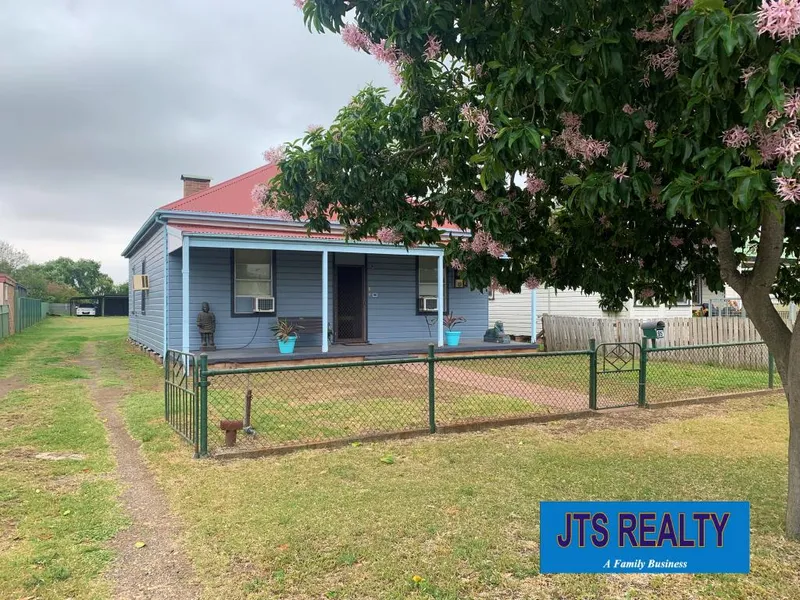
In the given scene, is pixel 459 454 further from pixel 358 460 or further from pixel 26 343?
pixel 26 343

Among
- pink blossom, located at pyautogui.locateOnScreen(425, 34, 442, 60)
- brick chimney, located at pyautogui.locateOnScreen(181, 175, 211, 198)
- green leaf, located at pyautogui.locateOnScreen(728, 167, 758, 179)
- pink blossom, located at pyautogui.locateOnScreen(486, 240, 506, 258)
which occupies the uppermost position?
brick chimney, located at pyautogui.locateOnScreen(181, 175, 211, 198)

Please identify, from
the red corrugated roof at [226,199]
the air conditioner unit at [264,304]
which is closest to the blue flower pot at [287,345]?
the air conditioner unit at [264,304]

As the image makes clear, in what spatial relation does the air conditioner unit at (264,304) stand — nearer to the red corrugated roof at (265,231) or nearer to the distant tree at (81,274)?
the red corrugated roof at (265,231)

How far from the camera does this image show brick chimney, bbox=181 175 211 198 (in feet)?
52.1

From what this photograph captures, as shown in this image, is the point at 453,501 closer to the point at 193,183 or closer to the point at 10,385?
the point at 10,385

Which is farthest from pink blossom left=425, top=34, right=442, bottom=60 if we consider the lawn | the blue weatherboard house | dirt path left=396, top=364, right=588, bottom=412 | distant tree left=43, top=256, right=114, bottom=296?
distant tree left=43, top=256, right=114, bottom=296

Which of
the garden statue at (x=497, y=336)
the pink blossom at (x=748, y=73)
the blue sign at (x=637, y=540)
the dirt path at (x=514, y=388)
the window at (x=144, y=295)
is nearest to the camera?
the pink blossom at (x=748, y=73)

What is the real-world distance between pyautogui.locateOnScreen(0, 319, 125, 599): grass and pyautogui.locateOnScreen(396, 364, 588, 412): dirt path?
5.56m

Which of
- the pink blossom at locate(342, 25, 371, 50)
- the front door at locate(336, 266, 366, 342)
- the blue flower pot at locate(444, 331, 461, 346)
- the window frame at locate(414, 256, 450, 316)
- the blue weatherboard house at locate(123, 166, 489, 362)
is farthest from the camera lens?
the window frame at locate(414, 256, 450, 316)

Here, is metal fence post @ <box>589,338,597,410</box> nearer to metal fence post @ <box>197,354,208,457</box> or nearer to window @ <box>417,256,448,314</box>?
metal fence post @ <box>197,354,208,457</box>

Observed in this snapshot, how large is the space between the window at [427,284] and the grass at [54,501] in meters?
8.79

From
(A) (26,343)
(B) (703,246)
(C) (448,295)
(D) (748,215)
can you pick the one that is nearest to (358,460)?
(B) (703,246)

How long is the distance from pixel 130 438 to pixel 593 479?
4.86 m

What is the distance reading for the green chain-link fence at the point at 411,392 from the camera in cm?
591
